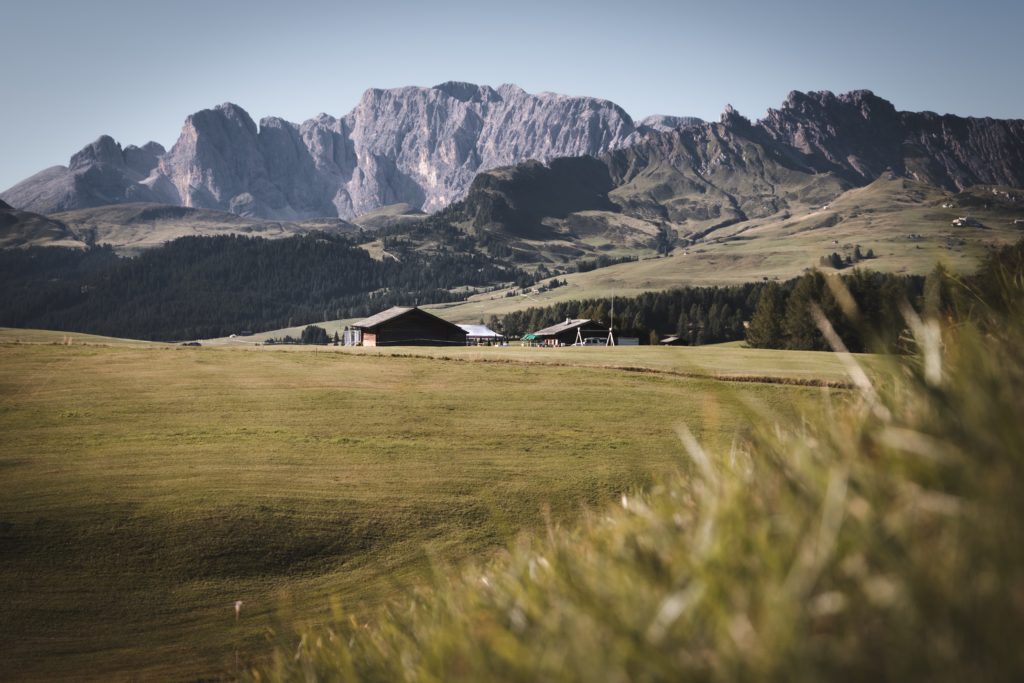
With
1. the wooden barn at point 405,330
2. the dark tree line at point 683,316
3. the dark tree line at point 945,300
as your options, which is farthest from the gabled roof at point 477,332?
the dark tree line at point 945,300

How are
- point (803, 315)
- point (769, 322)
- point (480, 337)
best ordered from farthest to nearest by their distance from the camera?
1. point (480, 337)
2. point (769, 322)
3. point (803, 315)

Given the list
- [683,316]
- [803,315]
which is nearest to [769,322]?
[803,315]

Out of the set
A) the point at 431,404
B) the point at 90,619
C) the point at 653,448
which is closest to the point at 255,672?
the point at 90,619

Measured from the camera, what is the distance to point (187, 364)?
50.0m

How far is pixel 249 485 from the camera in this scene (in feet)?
78.4

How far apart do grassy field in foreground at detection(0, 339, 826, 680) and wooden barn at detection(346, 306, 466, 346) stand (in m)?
73.8

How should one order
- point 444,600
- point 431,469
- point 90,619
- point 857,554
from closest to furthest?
1. point 857,554
2. point 444,600
3. point 90,619
4. point 431,469

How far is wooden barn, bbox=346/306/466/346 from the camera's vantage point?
399 feet

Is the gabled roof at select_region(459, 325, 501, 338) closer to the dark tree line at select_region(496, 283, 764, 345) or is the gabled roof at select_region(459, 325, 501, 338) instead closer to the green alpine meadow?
the dark tree line at select_region(496, 283, 764, 345)

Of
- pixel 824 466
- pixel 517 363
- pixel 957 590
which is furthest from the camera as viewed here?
pixel 517 363

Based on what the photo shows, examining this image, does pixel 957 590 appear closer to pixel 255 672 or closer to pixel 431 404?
pixel 255 672

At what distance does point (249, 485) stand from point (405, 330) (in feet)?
330

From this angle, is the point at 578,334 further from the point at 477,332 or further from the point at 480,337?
the point at 477,332

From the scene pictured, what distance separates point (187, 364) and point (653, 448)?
32.8m
